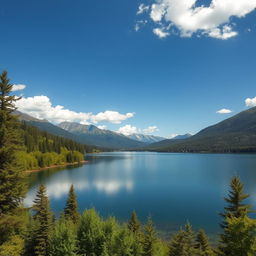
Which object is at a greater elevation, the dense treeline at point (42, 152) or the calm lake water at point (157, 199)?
the dense treeline at point (42, 152)

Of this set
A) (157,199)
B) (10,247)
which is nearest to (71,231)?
(10,247)

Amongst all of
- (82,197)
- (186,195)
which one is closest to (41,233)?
(82,197)

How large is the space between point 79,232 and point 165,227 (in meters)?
21.0

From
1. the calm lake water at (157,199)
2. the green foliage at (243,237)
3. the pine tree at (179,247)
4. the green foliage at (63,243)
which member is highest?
the green foliage at (243,237)

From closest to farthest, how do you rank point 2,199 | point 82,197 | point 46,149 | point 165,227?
point 2,199 → point 165,227 → point 82,197 → point 46,149

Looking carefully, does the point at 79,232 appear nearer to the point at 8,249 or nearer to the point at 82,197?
the point at 8,249

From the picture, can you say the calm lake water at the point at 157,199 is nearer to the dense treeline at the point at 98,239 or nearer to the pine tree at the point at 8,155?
the dense treeline at the point at 98,239

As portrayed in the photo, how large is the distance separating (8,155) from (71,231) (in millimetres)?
10965

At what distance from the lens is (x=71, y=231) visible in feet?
75.0

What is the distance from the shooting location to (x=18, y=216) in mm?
17094

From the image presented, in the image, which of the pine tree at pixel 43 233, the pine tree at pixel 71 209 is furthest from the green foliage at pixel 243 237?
the pine tree at pixel 71 209

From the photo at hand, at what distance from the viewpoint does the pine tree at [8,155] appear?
16109 millimetres

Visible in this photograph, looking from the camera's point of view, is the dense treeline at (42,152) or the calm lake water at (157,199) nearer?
the calm lake water at (157,199)

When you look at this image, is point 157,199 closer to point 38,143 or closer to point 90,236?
point 90,236
